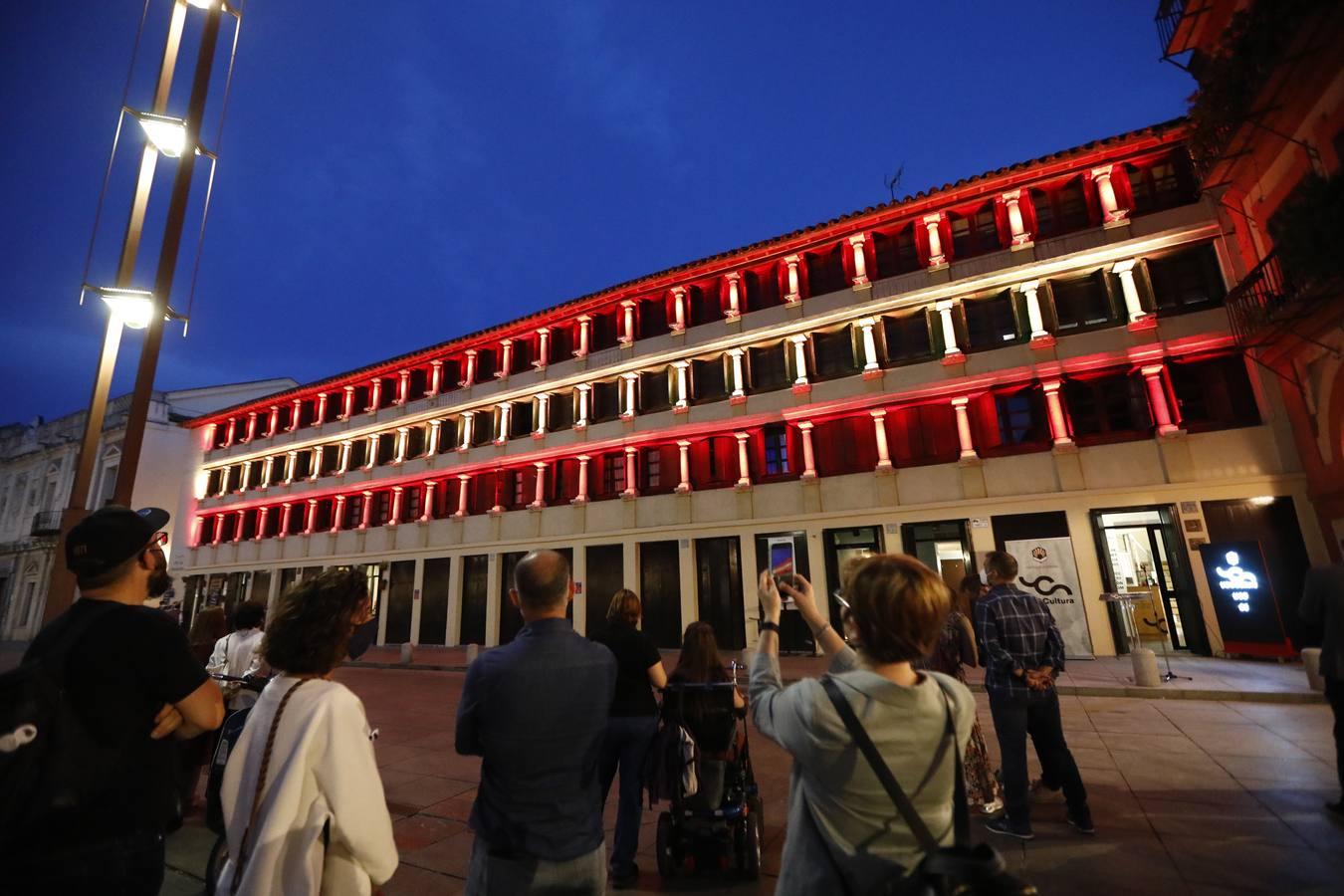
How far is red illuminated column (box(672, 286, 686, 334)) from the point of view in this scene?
2103 centimetres

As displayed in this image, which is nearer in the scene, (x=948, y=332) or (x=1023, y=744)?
(x=1023, y=744)

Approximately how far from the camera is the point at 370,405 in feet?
92.4

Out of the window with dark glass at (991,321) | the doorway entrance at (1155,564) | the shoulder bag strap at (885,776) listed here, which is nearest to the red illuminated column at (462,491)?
the window with dark glass at (991,321)

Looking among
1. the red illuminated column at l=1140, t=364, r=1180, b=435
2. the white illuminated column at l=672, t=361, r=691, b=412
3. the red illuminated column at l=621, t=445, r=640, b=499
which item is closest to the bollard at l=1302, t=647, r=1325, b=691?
the red illuminated column at l=1140, t=364, r=1180, b=435

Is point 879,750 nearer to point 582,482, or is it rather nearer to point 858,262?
point 858,262

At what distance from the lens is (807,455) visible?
1780 cm

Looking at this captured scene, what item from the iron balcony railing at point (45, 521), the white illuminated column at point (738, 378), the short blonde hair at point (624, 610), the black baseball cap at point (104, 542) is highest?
the white illuminated column at point (738, 378)

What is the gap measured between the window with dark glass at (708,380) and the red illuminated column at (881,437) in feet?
16.8

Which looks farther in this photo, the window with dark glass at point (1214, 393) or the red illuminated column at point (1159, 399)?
the red illuminated column at point (1159, 399)

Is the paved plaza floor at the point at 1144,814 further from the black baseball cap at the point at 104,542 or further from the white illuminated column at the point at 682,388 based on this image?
the white illuminated column at the point at 682,388

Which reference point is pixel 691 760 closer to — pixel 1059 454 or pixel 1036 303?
pixel 1059 454

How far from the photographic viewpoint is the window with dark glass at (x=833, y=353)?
59.5ft

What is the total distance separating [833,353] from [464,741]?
17.6 meters

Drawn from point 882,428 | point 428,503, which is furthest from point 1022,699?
point 428,503
